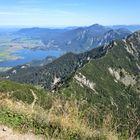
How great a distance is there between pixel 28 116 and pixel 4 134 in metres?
1.59

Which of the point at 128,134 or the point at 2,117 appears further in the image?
the point at 2,117

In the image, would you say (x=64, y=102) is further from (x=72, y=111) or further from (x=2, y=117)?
(x=2, y=117)

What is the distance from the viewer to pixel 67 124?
342 inches

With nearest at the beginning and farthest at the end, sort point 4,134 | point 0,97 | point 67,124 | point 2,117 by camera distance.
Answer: point 4,134 < point 67,124 < point 2,117 < point 0,97

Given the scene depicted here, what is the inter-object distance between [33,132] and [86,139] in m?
1.35

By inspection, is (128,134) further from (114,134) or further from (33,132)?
(33,132)

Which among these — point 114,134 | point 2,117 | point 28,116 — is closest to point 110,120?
point 114,134

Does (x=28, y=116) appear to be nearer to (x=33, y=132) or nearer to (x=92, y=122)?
(x=33, y=132)

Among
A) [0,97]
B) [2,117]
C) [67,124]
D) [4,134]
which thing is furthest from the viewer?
[0,97]

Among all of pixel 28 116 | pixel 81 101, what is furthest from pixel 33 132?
pixel 81 101

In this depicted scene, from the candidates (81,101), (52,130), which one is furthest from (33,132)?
(81,101)

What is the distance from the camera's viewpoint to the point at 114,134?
327 inches

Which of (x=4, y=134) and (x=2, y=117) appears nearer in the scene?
(x=4, y=134)

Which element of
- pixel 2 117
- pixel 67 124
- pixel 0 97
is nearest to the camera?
pixel 67 124
